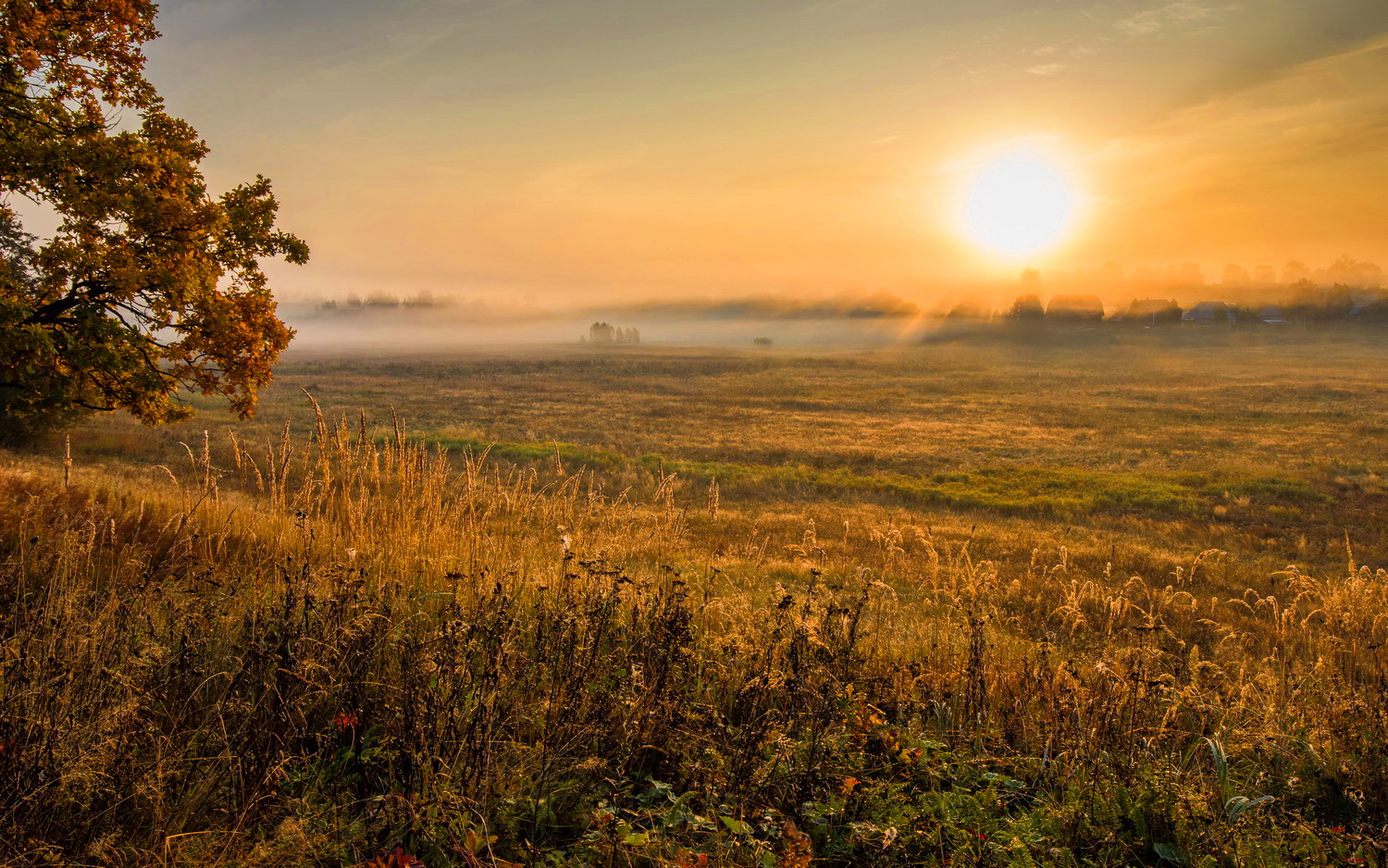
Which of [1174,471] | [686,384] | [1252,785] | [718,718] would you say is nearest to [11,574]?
[718,718]

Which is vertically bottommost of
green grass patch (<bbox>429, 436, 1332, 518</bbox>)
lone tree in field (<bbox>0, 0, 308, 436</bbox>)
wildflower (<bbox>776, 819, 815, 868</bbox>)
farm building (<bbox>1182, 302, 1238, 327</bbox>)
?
green grass patch (<bbox>429, 436, 1332, 518</bbox>)

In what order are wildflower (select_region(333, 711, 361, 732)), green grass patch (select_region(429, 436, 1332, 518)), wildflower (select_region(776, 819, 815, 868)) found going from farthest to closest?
green grass patch (select_region(429, 436, 1332, 518))
wildflower (select_region(333, 711, 361, 732))
wildflower (select_region(776, 819, 815, 868))

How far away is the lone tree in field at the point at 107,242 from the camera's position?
9016 millimetres

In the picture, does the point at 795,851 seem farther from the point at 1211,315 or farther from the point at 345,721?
the point at 1211,315

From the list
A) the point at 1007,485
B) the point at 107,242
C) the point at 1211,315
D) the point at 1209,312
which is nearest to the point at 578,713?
the point at 107,242

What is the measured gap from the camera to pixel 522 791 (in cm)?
353

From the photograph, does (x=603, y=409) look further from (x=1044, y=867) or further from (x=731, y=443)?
(x=1044, y=867)

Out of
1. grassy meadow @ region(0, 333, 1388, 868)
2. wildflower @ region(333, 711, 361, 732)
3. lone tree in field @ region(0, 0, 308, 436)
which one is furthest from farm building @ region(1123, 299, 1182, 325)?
wildflower @ region(333, 711, 361, 732)

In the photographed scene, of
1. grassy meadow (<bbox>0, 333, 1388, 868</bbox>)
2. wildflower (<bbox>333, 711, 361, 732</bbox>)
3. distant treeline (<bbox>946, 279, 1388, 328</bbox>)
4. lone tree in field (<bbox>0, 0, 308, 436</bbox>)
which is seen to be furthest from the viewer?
distant treeline (<bbox>946, 279, 1388, 328</bbox>)

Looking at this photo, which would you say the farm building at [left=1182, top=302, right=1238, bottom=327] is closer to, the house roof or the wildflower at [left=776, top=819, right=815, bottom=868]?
the house roof

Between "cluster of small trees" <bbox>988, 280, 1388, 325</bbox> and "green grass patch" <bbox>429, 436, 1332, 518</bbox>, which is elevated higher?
"cluster of small trees" <bbox>988, 280, 1388, 325</bbox>

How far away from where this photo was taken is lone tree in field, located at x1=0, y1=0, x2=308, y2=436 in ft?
29.6

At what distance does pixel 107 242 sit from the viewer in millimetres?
9547

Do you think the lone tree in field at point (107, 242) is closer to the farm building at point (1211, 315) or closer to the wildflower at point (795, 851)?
the wildflower at point (795, 851)
